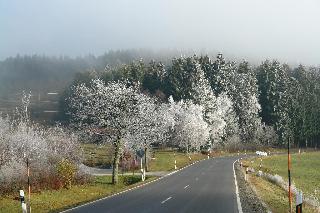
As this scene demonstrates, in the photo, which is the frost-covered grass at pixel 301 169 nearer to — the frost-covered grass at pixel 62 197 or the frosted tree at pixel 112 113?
the frosted tree at pixel 112 113

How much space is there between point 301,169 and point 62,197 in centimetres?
4216

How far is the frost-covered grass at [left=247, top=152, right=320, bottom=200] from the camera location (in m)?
47.8

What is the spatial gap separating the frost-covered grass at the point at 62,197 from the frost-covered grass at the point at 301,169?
60.5 ft

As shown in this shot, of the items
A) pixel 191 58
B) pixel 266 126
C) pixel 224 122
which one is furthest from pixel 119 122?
pixel 191 58

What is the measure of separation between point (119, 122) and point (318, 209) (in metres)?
19.1

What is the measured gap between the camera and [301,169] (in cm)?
6378

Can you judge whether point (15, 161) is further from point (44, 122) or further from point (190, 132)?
point (44, 122)

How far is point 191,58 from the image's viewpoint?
386 ft

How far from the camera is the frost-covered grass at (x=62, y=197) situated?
83.2ft

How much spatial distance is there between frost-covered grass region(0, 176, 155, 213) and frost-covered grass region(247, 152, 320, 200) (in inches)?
726

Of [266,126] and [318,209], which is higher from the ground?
[266,126]

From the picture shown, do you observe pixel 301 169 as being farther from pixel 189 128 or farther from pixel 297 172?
pixel 189 128

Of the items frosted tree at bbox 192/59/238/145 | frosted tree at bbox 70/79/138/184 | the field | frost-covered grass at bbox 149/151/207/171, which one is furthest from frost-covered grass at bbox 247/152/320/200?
frosted tree at bbox 192/59/238/145

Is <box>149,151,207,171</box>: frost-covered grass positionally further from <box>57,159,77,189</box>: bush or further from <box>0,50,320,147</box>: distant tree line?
<box>57,159,77,189</box>: bush
